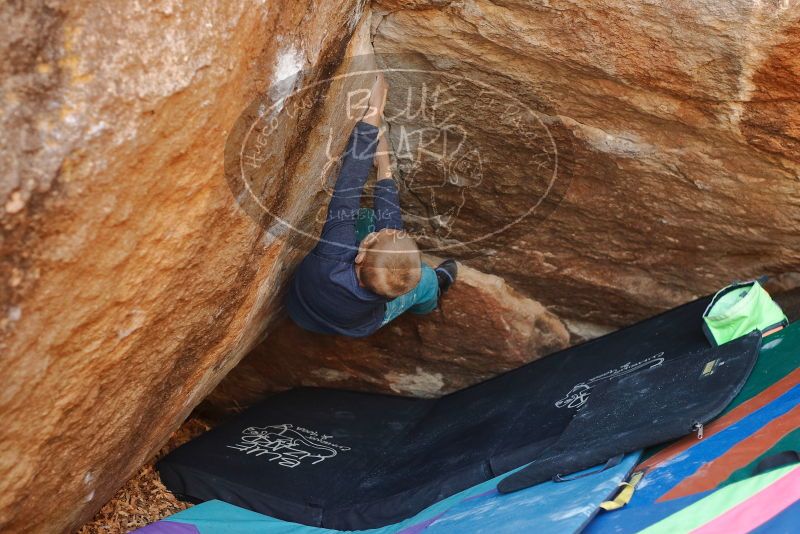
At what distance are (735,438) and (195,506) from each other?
1.81 metres

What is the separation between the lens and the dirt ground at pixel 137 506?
9.26 ft

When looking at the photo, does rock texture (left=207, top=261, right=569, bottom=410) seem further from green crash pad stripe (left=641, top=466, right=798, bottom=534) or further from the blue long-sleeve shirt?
green crash pad stripe (left=641, top=466, right=798, bottom=534)

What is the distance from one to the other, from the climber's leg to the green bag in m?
1.08

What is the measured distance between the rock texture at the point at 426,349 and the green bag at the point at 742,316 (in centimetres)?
92

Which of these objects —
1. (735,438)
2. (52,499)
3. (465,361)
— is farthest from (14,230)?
(465,361)

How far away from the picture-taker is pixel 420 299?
335 cm

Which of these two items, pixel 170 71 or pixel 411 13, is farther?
pixel 411 13

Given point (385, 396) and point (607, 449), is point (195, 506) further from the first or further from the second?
point (607, 449)

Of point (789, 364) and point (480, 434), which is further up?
point (789, 364)

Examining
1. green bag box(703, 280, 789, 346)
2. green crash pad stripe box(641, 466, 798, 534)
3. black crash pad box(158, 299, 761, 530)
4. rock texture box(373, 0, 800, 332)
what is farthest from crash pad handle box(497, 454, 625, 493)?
rock texture box(373, 0, 800, 332)

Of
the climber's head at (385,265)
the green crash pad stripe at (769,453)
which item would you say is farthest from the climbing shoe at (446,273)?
the green crash pad stripe at (769,453)

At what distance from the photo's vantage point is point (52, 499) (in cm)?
225
